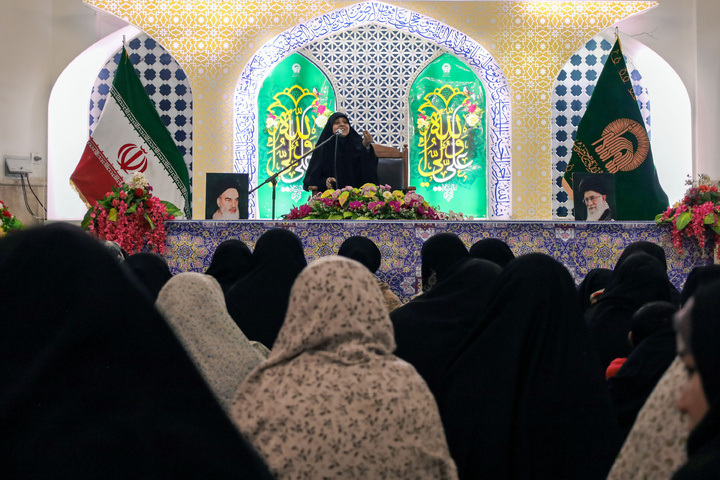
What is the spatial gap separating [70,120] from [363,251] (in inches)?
152

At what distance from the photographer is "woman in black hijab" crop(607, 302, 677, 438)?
5.92 ft

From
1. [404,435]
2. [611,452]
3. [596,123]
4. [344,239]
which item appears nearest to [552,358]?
[611,452]

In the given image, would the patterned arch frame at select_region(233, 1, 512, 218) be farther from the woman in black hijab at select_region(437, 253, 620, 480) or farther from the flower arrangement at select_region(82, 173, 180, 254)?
the woman in black hijab at select_region(437, 253, 620, 480)

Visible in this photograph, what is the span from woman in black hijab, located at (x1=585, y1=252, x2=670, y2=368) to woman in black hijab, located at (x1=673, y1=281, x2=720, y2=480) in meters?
1.59

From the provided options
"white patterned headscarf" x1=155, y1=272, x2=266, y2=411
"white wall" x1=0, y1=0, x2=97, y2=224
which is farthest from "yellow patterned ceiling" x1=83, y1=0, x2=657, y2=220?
"white patterned headscarf" x1=155, y1=272, x2=266, y2=411

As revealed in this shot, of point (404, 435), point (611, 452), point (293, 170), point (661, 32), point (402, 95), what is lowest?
point (611, 452)

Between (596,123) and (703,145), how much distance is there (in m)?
0.99

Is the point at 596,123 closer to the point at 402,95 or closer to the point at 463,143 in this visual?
the point at 463,143

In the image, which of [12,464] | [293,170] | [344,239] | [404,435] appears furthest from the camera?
[293,170]

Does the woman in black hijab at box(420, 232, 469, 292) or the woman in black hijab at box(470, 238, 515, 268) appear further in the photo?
the woman in black hijab at box(470, 238, 515, 268)

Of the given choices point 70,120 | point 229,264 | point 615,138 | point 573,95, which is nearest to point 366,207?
point 229,264

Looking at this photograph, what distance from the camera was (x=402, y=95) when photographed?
22.6 feet

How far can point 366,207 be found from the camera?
14.3 feet

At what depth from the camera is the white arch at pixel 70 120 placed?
21.0 ft
